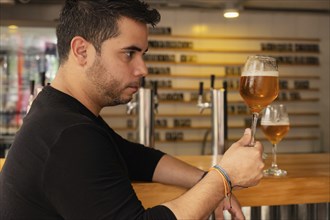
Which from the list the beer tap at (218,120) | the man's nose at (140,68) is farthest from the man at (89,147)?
the beer tap at (218,120)

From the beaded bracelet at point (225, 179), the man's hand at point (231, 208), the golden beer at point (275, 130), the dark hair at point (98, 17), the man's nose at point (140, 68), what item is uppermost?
the dark hair at point (98, 17)

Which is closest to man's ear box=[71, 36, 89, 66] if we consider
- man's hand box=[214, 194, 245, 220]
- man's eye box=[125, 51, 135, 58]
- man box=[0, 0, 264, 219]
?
man box=[0, 0, 264, 219]

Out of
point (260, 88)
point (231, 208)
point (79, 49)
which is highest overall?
point (79, 49)

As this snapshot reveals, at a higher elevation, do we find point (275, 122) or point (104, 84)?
point (104, 84)

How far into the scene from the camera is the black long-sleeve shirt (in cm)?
99

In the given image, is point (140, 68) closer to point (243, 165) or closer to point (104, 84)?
point (104, 84)

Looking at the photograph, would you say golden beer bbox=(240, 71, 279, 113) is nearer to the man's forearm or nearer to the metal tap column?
the man's forearm

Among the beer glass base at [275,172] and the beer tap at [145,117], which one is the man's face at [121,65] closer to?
the beer glass base at [275,172]

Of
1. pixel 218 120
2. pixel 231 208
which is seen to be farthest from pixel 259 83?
pixel 218 120

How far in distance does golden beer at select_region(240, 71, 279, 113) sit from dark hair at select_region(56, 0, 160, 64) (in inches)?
13.2

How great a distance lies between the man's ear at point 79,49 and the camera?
47.6 inches

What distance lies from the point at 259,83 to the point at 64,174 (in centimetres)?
63

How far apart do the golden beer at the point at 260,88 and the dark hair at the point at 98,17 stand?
34 centimetres

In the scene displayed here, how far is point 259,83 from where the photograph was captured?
1.33 m
